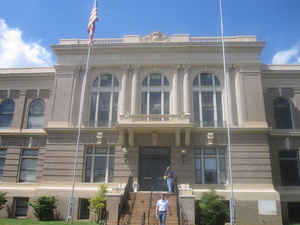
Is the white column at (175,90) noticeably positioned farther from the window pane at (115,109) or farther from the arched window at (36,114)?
the arched window at (36,114)

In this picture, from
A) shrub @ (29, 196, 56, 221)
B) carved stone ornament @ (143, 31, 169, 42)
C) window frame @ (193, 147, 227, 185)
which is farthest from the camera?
carved stone ornament @ (143, 31, 169, 42)

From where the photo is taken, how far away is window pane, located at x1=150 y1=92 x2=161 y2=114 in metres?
20.6

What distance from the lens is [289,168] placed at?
66.6 ft

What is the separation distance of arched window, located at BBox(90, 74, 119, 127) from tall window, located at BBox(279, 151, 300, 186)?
1326 centimetres

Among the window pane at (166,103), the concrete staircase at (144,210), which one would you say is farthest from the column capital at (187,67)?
the concrete staircase at (144,210)

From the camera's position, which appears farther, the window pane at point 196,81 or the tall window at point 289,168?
the window pane at point 196,81

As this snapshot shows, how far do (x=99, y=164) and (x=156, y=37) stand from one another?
11.2 meters

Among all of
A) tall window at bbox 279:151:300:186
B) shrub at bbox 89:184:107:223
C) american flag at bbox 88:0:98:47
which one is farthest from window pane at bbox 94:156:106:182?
tall window at bbox 279:151:300:186

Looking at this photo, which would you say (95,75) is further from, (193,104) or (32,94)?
(193,104)

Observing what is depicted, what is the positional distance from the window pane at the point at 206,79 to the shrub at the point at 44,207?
45.9ft

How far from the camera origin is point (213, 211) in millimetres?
15469

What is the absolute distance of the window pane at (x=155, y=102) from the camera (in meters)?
20.6

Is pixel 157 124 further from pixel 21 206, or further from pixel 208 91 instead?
pixel 21 206

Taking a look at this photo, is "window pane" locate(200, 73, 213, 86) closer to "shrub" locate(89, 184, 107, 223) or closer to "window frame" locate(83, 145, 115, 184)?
"window frame" locate(83, 145, 115, 184)
